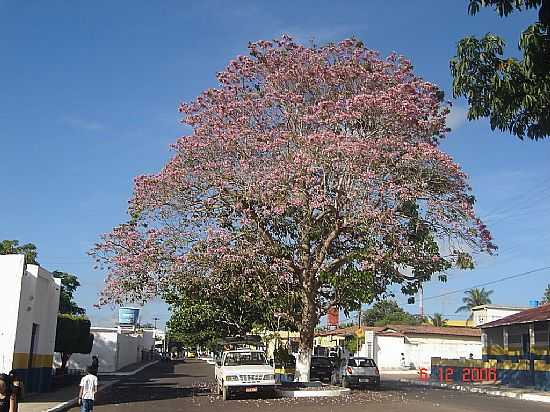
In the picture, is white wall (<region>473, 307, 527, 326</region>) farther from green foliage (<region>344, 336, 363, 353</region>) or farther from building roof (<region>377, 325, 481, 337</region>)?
green foliage (<region>344, 336, 363, 353</region>)

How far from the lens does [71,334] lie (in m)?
33.8

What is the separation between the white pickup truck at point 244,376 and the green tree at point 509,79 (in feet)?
53.8

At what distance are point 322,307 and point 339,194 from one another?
6351 millimetres

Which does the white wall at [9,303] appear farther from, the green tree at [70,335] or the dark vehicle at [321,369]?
the dark vehicle at [321,369]

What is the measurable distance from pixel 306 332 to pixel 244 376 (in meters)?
3.52

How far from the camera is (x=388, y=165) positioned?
2362 centimetres

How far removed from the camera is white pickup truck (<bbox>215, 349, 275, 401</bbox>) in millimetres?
24625

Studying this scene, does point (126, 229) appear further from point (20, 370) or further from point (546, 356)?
point (546, 356)

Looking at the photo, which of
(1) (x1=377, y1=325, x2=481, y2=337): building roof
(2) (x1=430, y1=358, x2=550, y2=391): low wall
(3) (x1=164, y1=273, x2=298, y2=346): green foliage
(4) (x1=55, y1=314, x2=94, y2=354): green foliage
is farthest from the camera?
(1) (x1=377, y1=325, x2=481, y2=337): building roof

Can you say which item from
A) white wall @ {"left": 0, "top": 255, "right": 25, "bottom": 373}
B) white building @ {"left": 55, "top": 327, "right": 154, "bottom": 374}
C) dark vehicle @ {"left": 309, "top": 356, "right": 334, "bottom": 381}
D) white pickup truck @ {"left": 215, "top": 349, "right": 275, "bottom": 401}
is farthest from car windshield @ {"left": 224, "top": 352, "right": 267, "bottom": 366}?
white building @ {"left": 55, "top": 327, "right": 154, "bottom": 374}

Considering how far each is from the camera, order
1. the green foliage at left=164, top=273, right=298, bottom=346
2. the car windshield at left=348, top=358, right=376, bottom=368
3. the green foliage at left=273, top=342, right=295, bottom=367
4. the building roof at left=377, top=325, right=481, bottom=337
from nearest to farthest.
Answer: the green foliage at left=164, top=273, right=298, bottom=346 → the car windshield at left=348, top=358, right=376, bottom=368 → the green foliage at left=273, top=342, right=295, bottom=367 → the building roof at left=377, top=325, right=481, bottom=337

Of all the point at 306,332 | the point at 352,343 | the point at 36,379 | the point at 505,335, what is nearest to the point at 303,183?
the point at 306,332

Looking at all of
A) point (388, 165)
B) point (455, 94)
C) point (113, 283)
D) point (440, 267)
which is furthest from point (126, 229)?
point (455, 94)

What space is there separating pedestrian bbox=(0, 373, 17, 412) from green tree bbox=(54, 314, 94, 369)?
23973 mm
